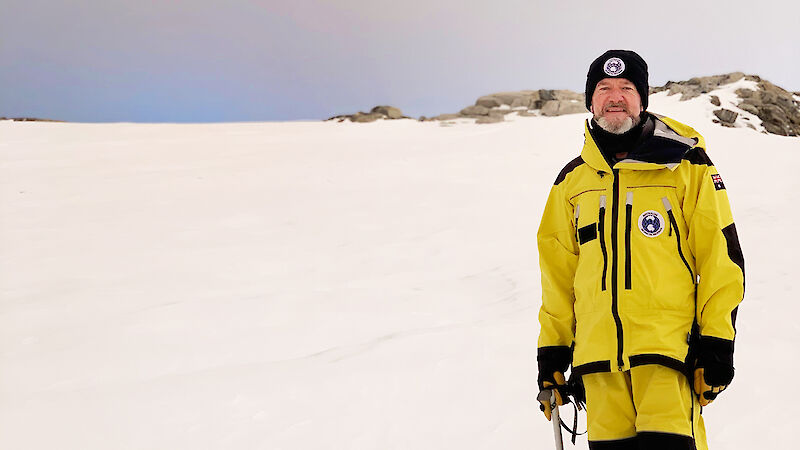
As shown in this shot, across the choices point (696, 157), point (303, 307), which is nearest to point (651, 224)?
point (696, 157)

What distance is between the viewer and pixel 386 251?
6973mm

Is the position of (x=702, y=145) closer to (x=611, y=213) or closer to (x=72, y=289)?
(x=611, y=213)

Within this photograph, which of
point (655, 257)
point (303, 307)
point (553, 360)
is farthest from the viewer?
point (303, 307)

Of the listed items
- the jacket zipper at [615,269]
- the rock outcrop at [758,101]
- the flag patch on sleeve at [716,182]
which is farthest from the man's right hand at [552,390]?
the rock outcrop at [758,101]

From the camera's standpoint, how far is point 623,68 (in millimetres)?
2191

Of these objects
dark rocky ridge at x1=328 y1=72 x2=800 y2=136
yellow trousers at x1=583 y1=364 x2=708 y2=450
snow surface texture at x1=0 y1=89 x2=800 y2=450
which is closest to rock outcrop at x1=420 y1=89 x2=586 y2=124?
dark rocky ridge at x1=328 y1=72 x2=800 y2=136

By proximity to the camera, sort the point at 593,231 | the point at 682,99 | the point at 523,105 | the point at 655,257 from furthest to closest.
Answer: the point at 523,105 → the point at 682,99 → the point at 593,231 → the point at 655,257

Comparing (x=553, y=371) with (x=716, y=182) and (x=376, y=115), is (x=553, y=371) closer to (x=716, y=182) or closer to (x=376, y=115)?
(x=716, y=182)

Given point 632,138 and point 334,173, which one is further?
point 334,173

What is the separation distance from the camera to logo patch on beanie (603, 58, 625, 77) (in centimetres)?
219

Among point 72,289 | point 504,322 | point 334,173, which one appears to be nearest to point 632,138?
point 504,322

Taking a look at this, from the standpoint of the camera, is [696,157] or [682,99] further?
[682,99]

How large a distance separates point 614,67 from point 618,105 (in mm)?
143

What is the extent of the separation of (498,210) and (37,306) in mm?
5802
